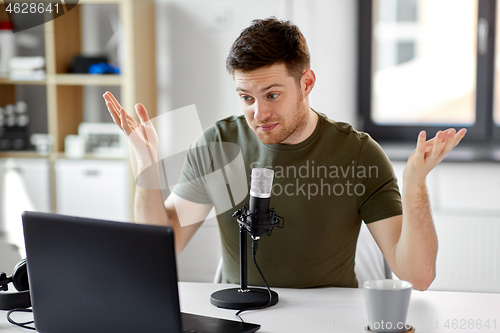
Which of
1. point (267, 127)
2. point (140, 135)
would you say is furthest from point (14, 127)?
point (267, 127)

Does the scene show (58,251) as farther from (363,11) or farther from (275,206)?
(363,11)

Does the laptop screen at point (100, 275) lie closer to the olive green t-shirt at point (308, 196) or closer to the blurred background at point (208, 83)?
the olive green t-shirt at point (308, 196)

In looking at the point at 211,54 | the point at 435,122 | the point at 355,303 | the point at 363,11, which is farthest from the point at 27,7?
the point at 355,303

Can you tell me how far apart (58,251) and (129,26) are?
6.97 feet

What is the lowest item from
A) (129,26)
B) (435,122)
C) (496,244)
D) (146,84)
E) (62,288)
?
(496,244)

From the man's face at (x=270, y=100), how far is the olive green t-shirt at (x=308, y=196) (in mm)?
111

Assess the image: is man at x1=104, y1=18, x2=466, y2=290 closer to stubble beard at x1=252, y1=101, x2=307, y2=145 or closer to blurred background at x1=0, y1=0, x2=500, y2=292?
stubble beard at x1=252, y1=101, x2=307, y2=145

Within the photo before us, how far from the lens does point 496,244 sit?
2.70 metres

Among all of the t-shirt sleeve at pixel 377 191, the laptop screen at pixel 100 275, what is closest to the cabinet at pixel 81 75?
the t-shirt sleeve at pixel 377 191

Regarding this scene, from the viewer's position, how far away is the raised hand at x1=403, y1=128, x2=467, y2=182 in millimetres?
1156

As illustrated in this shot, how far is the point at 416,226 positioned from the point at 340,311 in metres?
0.31

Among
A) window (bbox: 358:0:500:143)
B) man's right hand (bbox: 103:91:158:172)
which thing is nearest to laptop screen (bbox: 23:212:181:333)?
man's right hand (bbox: 103:91:158:172)

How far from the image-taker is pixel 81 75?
2949 mm

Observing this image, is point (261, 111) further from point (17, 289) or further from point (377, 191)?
point (17, 289)
